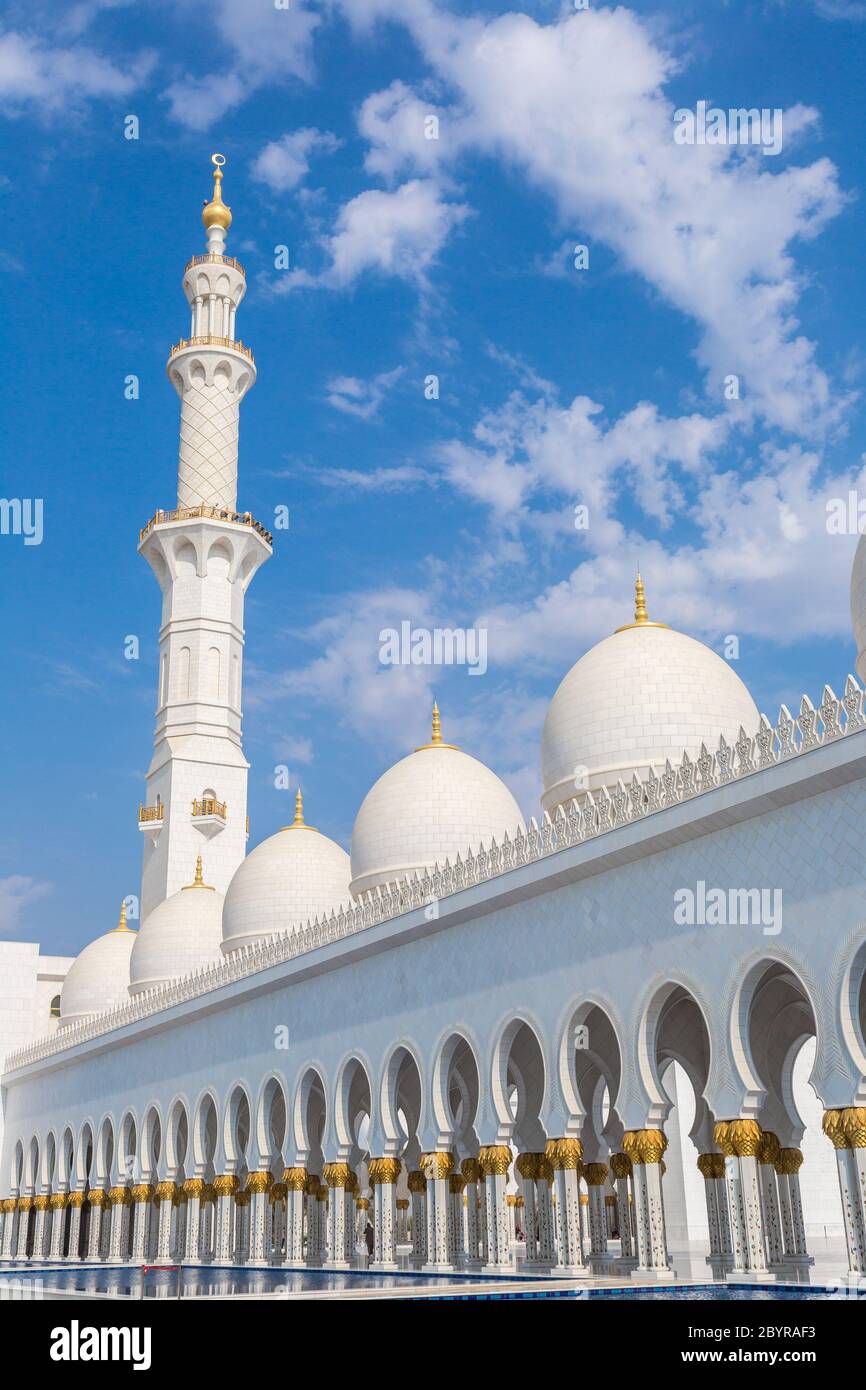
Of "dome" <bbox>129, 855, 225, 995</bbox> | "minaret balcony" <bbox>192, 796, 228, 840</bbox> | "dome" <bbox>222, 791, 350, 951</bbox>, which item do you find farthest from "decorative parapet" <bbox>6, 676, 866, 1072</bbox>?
"minaret balcony" <bbox>192, 796, 228, 840</bbox>

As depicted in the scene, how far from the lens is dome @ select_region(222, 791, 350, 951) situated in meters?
25.6

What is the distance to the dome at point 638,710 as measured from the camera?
18.3 metres

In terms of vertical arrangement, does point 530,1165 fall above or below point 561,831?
below

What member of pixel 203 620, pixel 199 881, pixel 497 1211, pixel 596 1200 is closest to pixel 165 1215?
pixel 199 881

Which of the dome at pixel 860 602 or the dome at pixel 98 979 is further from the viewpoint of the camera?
the dome at pixel 98 979

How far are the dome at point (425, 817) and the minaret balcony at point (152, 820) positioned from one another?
1006 centimetres

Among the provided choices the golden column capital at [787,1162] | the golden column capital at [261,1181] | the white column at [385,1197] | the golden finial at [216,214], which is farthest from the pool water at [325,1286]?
the golden finial at [216,214]

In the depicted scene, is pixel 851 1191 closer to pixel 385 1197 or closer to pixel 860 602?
pixel 860 602

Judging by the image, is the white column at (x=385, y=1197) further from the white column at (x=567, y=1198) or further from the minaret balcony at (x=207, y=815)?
the minaret balcony at (x=207, y=815)

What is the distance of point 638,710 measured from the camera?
18469 mm

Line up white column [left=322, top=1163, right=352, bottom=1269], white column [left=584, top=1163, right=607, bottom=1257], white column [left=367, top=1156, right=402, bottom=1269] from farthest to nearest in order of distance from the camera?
white column [left=322, top=1163, right=352, bottom=1269], white column [left=367, top=1156, right=402, bottom=1269], white column [left=584, top=1163, right=607, bottom=1257]

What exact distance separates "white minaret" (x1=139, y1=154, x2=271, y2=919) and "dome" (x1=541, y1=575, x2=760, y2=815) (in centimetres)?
1382

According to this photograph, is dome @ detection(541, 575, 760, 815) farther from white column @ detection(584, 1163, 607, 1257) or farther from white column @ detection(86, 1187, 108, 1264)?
white column @ detection(86, 1187, 108, 1264)

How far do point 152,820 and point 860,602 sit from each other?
2111 centimetres
